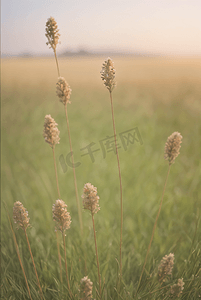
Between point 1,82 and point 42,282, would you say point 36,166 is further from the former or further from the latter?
point 1,82

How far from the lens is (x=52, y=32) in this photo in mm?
949

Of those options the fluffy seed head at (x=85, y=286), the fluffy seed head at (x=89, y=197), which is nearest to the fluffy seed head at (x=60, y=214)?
the fluffy seed head at (x=89, y=197)

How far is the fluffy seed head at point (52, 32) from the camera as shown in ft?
3.04

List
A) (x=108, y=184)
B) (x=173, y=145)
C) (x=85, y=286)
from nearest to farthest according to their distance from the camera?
(x=85, y=286), (x=173, y=145), (x=108, y=184)

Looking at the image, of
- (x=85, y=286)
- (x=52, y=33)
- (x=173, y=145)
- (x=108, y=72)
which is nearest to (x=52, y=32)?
(x=52, y=33)

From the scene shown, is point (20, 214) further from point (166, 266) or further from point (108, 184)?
point (108, 184)

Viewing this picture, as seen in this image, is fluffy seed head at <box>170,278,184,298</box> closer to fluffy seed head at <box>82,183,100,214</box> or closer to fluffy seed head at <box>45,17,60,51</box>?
fluffy seed head at <box>82,183,100,214</box>

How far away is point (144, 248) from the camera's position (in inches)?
57.0

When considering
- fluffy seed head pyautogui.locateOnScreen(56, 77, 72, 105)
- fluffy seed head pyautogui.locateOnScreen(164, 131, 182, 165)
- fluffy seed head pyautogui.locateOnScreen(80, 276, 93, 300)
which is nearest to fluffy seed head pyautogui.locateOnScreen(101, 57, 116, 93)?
fluffy seed head pyautogui.locateOnScreen(56, 77, 72, 105)

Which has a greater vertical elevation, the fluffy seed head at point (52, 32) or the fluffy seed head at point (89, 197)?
the fluffy seed head at point (52, 32)

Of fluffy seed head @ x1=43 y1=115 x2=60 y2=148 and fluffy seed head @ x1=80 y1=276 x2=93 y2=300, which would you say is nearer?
fluffy seed head @ x1=80 y1=276 x2=93 y2=300

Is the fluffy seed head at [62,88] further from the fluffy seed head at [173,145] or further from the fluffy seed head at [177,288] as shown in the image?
the fluffy seed head at [177,288]

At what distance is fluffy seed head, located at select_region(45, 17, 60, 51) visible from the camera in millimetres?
927

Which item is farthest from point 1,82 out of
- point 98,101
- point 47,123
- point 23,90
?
point 47,123
